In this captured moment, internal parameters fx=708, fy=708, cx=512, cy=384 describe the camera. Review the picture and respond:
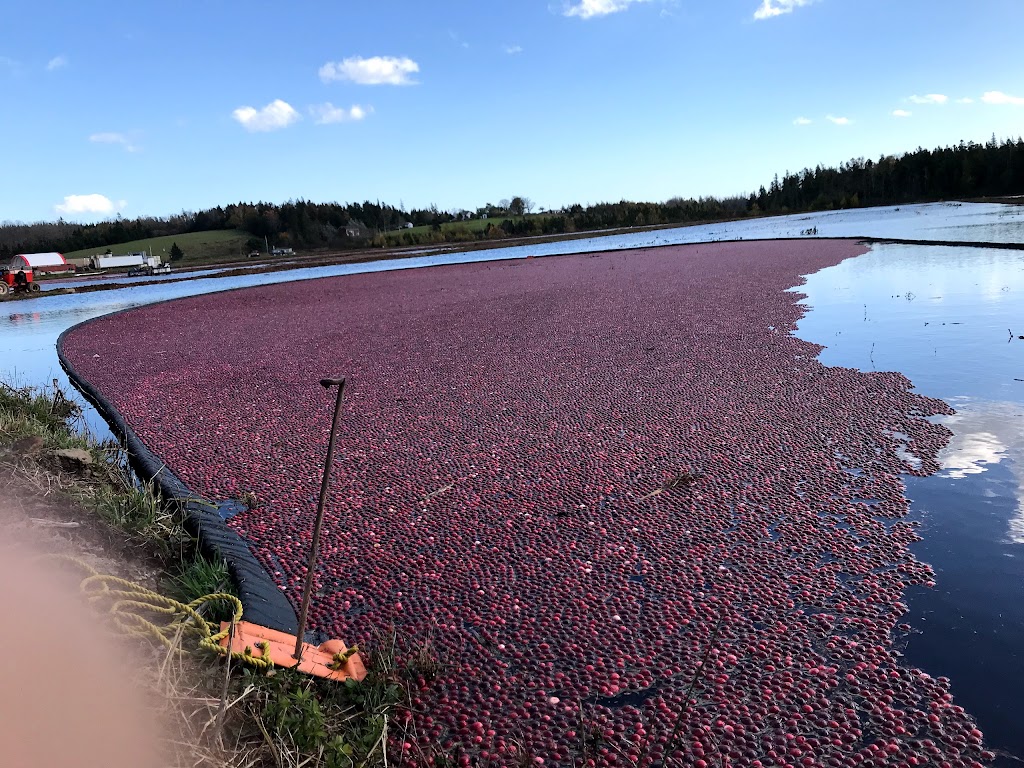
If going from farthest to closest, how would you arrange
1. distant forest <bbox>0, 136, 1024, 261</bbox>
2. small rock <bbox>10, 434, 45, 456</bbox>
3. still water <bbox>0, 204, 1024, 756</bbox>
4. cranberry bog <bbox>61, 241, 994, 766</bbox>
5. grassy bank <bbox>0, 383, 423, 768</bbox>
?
distant forest <bbox>0, 136, 1024, 261</bbox> → small rock <bbox>10, 434, 45, 456</bbox> → still water <bbox>0, 204, 1024, 756</bbox> → cranberry bog <bbox>61, 241, 994, 766</bbox> → grassy bank <bbox>0, 383, 423, 768</bbox>

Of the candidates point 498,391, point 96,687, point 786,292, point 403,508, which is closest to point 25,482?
point 403,508

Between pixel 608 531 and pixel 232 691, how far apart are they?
76.8 inches

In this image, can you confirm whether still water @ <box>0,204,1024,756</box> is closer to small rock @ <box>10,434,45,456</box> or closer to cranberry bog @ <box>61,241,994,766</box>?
cranberry bog @ <box>61,241,994,766</box>

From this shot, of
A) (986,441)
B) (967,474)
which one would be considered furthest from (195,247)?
(967,474)

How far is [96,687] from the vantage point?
210 cm

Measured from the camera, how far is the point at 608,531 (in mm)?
3639

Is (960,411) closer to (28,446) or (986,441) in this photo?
(986,441)

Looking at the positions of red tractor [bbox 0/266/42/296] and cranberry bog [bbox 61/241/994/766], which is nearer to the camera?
cranberry bog [bbox 61/241/994/766]

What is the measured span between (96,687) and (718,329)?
8.47 metres

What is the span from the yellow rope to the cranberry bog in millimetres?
486

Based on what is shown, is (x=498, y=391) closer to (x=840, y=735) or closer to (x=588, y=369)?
(x=588, y=369)

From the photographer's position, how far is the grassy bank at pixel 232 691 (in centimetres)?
205

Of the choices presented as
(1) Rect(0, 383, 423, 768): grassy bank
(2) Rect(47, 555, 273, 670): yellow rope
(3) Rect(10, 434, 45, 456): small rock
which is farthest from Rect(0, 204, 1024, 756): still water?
(2) Rect(47, 555, 273, 670): yellow rope

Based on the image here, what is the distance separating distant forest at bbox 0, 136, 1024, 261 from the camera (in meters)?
70.6
